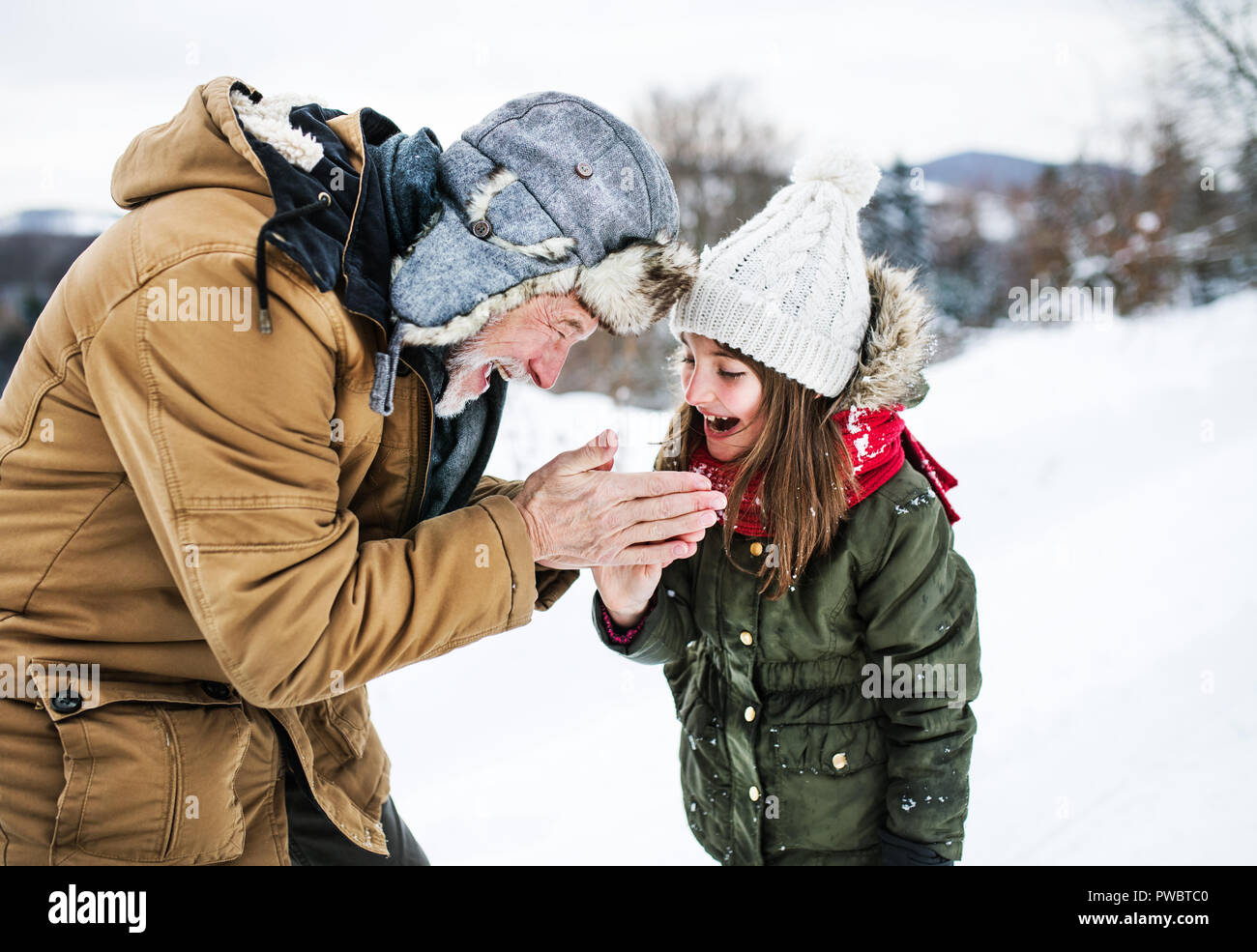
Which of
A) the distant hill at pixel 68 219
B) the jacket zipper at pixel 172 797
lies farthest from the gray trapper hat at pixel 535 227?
the distant hill at pixel 68 219

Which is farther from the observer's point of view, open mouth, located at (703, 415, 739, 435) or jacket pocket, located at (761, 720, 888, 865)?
open mouth, located at (703, 415, 739, 435)

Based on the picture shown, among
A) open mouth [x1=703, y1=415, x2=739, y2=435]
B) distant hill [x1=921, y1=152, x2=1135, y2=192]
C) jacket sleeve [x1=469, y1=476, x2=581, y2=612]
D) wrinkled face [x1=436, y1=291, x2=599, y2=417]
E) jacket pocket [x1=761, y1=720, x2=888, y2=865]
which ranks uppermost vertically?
distant hill [x1=921, y1=152, x2=1135, y2=192]

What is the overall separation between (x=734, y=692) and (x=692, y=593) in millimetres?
290

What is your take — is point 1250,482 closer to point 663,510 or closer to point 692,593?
point 692,593

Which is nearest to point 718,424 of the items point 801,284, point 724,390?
point 724,390

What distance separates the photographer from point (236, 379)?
1521mm

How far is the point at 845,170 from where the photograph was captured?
2.27 metres

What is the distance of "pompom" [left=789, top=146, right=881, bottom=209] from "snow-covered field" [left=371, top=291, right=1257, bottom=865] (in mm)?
2231

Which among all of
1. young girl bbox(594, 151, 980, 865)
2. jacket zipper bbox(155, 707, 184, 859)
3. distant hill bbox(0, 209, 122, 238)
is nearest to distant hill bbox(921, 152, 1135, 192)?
distant hill bbox(0, 209, 122, 238)

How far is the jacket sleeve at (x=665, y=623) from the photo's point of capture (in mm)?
2336

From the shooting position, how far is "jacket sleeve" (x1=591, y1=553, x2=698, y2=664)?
2.34 metres

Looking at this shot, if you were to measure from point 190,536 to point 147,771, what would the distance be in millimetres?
532

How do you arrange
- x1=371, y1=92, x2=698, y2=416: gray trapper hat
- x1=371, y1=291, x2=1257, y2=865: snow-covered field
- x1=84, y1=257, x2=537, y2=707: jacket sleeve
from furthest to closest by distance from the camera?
x1=371, y1=291, x2=1257, y2=865: snow-covered field, x1=371, y1=92, x2=698, y2=416: gray trapper hat, x1=84, y1=257, x2=537, y2=707: jacket sleeve

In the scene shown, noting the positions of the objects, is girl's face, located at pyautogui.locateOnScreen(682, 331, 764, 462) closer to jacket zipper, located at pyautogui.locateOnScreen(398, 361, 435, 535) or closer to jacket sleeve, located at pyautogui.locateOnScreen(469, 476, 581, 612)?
jacket sleeve, located at pyautogui.locateOnScreen(469, 476, 581, 612)
